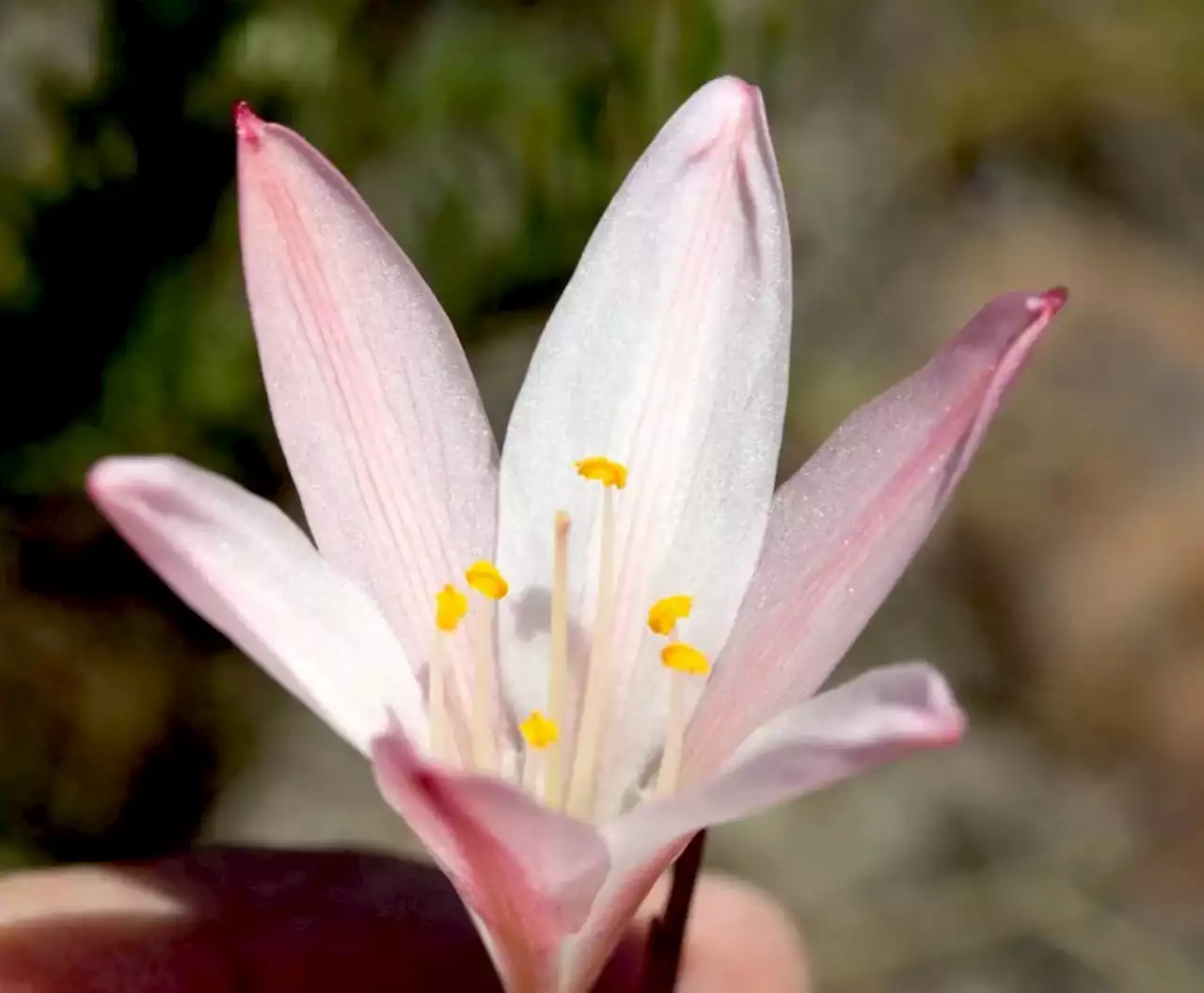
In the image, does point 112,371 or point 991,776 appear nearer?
point 112,371

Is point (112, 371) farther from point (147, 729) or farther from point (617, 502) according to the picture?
point (617, 502)

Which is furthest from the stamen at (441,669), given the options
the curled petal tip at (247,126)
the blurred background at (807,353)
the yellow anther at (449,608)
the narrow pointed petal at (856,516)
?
the blurred background at (807,353)

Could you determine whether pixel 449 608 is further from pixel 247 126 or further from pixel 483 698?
pixel 247 126

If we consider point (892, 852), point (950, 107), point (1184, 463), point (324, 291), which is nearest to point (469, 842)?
point (324, 291)

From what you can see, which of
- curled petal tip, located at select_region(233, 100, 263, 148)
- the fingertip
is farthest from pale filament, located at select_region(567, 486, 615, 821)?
the fingertip

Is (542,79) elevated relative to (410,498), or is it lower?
elevated

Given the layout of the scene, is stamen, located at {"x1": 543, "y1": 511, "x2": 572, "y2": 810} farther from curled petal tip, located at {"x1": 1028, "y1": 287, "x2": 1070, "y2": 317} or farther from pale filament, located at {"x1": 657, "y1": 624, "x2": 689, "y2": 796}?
curled petal tip, located at {"x1": 1028, "y1": 287, "x2": 1070, "y2": 317}

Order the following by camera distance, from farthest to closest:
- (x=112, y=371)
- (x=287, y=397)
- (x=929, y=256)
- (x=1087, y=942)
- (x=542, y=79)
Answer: (x=929, y=256), (x=1087, y=942), (x=542, y=79), (x=112, y=371), (x=287, y=397)
